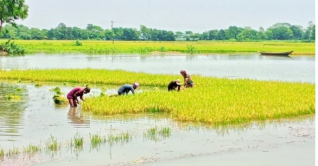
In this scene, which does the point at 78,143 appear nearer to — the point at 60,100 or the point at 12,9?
the point at 60,100

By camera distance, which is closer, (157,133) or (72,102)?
(157,133)

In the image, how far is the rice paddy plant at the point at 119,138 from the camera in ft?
34.0

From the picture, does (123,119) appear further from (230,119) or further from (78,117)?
(230,119)

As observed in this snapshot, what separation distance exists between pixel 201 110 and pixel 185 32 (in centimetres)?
15930

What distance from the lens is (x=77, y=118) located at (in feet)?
43.2

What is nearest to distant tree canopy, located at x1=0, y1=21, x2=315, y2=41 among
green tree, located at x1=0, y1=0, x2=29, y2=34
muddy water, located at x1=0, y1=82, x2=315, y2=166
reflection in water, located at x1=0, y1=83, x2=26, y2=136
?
green tree, located at x1=0, y1=0, x2=29, y2=34

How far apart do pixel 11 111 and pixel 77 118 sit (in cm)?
243

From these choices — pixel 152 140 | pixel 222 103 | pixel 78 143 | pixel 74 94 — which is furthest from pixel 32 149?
pixel 222 103

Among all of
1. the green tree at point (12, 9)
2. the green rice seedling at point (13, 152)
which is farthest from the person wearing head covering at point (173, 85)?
the green tree at point (12, 9)

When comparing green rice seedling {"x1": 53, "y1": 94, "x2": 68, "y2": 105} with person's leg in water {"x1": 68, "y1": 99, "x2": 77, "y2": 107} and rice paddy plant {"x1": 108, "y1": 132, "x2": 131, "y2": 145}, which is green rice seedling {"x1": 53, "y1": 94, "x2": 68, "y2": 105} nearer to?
person's leg in water {"x1": 68, "y1": 99, "x2": 77, "y2": 107}

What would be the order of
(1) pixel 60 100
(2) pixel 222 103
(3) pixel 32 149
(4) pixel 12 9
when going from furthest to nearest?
(4) pixel 12 9, (1) pixel 60 100, (2) pixel 222 103, (3) pixel 32 149

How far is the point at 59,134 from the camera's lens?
11023 mm

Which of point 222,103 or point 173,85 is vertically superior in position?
point 173,85

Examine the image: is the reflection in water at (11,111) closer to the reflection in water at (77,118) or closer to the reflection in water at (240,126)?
the reflection in water at (77,118)
